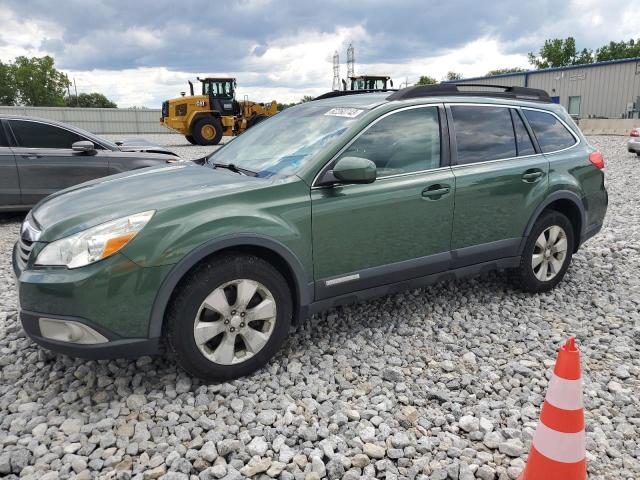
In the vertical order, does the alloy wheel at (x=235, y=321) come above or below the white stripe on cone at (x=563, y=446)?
above

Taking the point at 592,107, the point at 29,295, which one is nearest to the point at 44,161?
the point at 29,295

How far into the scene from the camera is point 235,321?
2.96 meters

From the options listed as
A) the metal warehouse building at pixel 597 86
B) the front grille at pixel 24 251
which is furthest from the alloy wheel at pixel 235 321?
the metal warehouse building at pixel 597 86

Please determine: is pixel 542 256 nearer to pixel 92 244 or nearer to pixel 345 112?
pixel 345 112

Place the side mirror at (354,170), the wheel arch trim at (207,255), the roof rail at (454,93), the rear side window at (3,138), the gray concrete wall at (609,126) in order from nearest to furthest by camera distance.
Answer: the wheel arch trim at (207,255) < the side mirror at (354,170) < the roof rail at (454,93) < the rear side window at (3,138) < the gray concrete wall at (609,126)

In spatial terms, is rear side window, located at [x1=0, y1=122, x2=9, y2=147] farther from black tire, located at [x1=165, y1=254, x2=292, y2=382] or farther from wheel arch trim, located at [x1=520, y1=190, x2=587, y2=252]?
wheel arch trim, located at [x1=520, y1=190, x2=587, y2=252]

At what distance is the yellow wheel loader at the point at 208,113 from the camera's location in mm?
22047

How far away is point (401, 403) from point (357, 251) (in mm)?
974

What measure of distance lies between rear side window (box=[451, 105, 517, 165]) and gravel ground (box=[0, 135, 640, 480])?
4.09 ft

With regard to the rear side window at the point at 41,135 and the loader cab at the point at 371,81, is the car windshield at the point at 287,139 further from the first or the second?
the loader cab at the point at 371,81

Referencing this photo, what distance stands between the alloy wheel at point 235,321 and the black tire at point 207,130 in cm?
2009

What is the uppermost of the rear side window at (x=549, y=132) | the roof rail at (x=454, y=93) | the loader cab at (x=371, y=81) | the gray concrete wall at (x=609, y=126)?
the loader cab at (x=371, y=81)

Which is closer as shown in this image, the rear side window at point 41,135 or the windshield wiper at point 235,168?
the windshield wiper at point 235,168

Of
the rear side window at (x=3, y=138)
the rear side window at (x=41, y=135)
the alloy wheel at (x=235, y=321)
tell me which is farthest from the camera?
the rear side window at (x=41, y=135)
